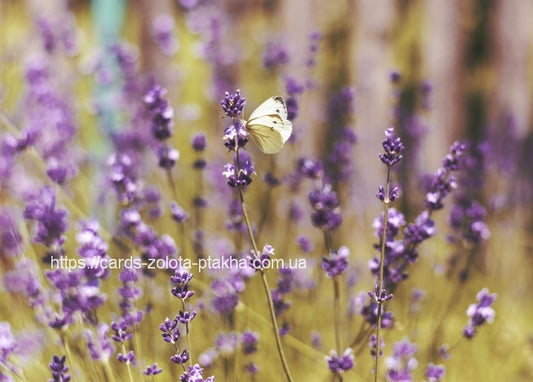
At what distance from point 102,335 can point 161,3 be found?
2466 mm

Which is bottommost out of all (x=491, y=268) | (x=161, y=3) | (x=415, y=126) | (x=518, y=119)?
(x=491, y=268)

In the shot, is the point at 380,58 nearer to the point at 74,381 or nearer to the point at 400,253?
the point at 400,253

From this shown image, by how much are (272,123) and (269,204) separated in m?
1.65

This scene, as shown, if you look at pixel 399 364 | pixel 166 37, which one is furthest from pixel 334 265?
pixel 166 37

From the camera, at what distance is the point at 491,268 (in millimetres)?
3111

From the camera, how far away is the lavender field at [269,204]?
1.47 m

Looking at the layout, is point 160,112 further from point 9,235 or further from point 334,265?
point 9,235

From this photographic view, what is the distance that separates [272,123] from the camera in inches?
56.9

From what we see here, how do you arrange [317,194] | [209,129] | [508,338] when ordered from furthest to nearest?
[209,129] → [508,338] → [317,194]

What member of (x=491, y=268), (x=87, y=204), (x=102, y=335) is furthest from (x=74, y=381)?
(x=491, y=268)

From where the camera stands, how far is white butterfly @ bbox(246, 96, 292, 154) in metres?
1.43

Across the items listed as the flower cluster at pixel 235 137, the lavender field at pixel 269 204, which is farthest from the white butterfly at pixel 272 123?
the flower cluster at pixel 235 137

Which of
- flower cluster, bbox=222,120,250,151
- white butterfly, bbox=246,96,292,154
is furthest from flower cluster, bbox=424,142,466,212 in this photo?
flower cluster, bbox=222,120,250,151

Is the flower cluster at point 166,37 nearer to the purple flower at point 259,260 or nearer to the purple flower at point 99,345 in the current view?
the purple flower at point 99,345
